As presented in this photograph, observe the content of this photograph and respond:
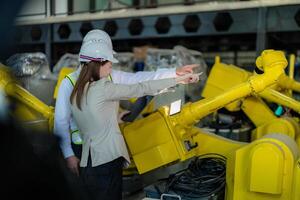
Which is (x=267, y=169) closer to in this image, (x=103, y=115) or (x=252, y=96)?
(x=103, y=115)

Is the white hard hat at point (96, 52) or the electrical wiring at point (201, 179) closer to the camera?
the white hard hat at point (96, 52)

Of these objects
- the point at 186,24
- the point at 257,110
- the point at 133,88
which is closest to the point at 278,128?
the point at 257,110

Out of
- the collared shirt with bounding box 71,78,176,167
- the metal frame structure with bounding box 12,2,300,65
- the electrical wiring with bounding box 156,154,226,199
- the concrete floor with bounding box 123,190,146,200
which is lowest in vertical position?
the concrete floor with bounding box 123,190,146,200

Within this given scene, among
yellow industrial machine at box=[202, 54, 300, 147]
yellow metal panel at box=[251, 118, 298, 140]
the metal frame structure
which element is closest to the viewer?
yellow metal panel at box=[251, 118, 298, 140]

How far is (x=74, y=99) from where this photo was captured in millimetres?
2160

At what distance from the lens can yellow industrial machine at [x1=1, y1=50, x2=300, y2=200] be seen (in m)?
2.14

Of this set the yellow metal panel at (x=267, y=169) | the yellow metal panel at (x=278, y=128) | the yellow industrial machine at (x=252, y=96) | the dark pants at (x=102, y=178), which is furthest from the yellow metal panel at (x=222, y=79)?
the dark pants at (x=102, y=178)

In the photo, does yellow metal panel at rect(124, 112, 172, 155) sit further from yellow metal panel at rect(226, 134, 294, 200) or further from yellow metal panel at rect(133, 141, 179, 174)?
yellow metal panel at rect(226, 134, 294, 200)

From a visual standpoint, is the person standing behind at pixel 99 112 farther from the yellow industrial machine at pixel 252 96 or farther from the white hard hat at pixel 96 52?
the yellow industrial machine at pixel 252 96

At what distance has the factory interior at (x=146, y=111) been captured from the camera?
789mm

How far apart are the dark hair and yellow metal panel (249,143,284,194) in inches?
33.6

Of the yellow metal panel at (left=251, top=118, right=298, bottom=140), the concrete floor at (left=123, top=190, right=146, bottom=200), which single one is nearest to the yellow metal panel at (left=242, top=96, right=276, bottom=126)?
the yellow metal panel at (left=251, top=118, right=298, bottom=140)

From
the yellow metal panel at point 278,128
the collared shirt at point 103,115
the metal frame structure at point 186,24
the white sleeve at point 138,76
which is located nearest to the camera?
the collared shirt at point 103,115

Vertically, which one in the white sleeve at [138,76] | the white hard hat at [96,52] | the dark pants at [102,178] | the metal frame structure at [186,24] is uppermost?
the metal frame structure at [186,24]
